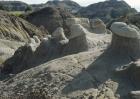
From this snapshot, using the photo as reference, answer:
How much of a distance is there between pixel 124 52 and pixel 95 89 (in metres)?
1.82

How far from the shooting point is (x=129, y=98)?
11.1 metres

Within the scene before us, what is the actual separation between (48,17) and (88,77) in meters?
34.8

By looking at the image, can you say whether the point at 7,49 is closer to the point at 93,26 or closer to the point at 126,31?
the point at 93,26

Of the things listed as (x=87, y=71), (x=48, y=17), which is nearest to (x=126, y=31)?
(x=87, y=71)

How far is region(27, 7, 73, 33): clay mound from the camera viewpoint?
4559cm

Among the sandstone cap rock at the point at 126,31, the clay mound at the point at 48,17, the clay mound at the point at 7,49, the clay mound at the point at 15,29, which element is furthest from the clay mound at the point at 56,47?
the clay mound at the point at 48,17

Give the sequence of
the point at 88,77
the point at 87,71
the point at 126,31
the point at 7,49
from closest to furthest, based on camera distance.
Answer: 1. the point at 88,77
2. the point at 87,71
3. the point at 126,31
4. the point at 7,49

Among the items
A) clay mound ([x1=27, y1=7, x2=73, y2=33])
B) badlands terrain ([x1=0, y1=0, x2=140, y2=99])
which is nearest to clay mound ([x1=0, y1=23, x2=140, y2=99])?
badlands terrain ([x1=0, y1=0, x2=140, y2=99])

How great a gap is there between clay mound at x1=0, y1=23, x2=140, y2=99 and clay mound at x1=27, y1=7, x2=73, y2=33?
3131 cm

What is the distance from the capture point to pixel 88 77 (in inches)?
489

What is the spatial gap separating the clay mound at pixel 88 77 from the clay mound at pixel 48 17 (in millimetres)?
31309

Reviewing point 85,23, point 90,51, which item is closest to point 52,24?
point 85,23

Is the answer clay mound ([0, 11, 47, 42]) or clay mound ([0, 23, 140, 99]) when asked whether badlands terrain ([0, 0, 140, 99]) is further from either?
clay mound ([0, 11, 47, 42])

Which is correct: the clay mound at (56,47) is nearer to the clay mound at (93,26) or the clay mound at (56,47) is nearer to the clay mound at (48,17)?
the clay mound at (93,26)
